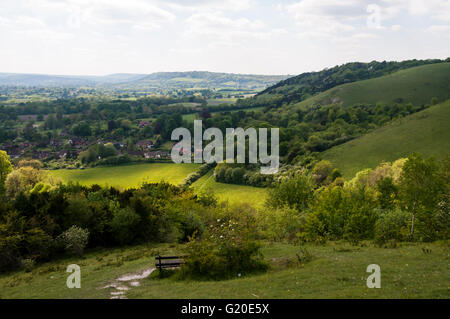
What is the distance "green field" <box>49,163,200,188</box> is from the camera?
317 ft

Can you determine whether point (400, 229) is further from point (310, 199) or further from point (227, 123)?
point (227, 123)

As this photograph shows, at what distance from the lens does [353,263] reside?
1802 centimetres

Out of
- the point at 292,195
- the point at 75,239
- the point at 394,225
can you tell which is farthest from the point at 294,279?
the point at 292,195

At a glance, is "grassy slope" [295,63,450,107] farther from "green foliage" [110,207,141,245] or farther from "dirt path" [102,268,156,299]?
"dirt path" [102,268,156,299]

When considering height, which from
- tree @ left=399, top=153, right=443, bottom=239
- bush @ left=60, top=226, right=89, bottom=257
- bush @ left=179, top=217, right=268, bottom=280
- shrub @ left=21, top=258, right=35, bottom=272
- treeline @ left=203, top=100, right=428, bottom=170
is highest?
treeline @ left=203, top=100, right=428, bottom=170

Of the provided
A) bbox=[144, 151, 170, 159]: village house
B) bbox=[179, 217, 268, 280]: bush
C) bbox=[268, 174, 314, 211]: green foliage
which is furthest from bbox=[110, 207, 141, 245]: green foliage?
bbox=[144, 151, 170, 159]: village house

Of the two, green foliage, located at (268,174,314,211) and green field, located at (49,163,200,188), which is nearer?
green foliage, located at (268,174,314,211)

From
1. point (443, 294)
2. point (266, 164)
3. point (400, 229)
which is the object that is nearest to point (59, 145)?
point (266, 164)

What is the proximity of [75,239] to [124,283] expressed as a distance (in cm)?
1305

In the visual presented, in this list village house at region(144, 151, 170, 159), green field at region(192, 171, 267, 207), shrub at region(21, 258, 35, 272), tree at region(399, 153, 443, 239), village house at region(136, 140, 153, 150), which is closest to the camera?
shrub at region(21, 258, 35, 272)

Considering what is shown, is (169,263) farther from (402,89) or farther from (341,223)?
(402,89)

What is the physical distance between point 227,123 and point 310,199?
115691 mm

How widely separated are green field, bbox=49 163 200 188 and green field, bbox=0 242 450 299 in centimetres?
6910

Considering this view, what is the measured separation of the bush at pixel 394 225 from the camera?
95.5 ft
